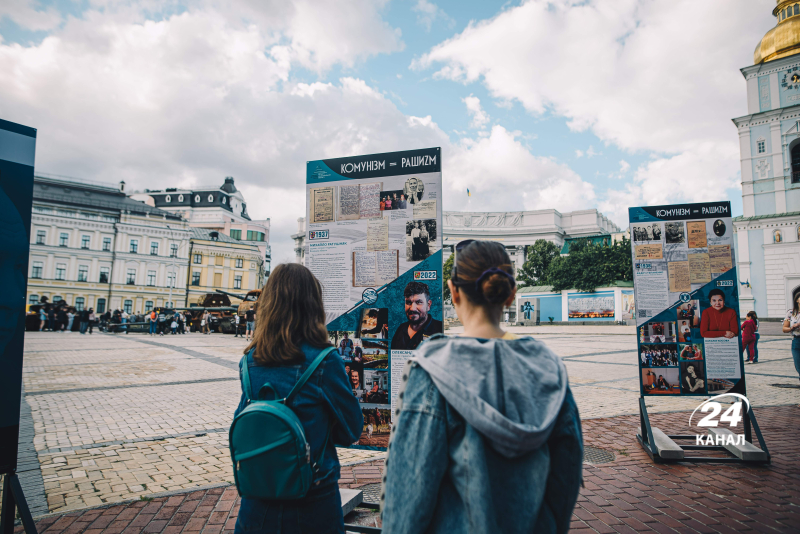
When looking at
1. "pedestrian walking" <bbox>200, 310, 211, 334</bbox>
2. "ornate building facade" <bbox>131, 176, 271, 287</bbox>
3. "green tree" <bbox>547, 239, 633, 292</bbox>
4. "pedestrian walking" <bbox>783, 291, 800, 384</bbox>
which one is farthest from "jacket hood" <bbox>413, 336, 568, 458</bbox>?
"ornate building facade" <bbox>131, 176, 271, 287</bbox>

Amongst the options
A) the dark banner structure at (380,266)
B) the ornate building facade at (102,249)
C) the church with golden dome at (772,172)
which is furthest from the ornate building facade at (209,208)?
the dark banner structure at (380,266)

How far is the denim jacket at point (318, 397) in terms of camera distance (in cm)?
200

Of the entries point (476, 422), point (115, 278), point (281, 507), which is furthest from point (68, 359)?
point (115, 278)

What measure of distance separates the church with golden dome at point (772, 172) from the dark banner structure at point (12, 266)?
50.4 metres

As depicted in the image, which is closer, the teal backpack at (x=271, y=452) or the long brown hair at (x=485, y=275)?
the long brown hair at (x=485, y=275)

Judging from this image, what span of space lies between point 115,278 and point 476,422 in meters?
69.4

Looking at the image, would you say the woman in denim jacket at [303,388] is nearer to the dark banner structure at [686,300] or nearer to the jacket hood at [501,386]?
the jacket hood at [501,386]

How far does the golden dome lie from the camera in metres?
41.1

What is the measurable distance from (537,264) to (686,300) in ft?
199

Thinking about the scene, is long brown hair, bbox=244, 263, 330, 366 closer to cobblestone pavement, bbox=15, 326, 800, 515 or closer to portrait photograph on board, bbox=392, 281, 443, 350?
portrait photograph on board, bbox=392, 281, 443, 350

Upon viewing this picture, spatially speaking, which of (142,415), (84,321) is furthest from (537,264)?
(142,415)

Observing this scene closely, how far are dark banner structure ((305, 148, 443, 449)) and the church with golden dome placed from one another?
48279mm

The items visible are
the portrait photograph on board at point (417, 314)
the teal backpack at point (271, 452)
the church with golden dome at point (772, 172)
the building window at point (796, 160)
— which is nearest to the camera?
the teal backpack at point (271, 452)

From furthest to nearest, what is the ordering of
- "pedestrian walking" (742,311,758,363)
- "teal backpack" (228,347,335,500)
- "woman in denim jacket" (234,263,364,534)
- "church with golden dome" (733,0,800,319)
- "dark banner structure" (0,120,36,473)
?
"church with golden dome" (733,0,800,319), "pedestrian walking" (742,311,758,363), "dark banner structure" (0,120,36,473), "woman in denim jacket" (234,263,364,534), "teal backpack" (228,347,335,500)
